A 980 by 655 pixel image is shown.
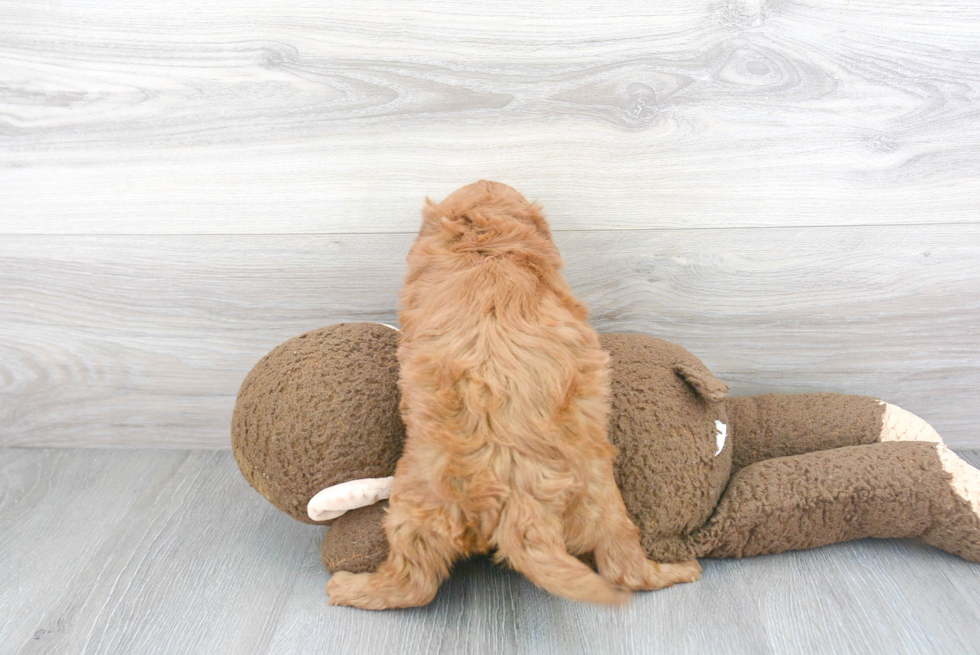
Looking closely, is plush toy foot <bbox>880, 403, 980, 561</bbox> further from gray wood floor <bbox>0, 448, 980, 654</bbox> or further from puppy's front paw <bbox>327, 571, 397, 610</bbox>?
puppy's front paw <bbox>327, 571, 397, 610</bbox>

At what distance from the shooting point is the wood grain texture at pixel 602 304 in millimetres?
1108

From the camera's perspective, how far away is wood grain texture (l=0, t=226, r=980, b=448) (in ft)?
3.64

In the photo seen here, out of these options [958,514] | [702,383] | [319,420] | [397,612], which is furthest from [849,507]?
[319,420]

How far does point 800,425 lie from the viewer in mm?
1044

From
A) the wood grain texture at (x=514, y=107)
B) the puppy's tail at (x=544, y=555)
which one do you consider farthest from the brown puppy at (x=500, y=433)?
the wood grain texture at (x=514, y=107)

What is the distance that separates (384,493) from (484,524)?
179mm

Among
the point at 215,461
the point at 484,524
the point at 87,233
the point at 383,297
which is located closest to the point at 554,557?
the point at 484,524

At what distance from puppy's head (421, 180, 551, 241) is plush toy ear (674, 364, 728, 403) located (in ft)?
0.84

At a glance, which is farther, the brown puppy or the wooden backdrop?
the wooden backdrop

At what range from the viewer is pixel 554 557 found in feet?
2.38

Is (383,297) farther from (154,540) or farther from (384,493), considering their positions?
(154,540)

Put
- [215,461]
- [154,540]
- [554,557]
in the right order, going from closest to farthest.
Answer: [554,557], [154,540], [215,461]

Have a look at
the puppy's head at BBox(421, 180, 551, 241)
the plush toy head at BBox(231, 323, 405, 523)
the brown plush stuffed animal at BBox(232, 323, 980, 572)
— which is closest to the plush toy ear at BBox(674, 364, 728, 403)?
the brown plush stuffed animal at BBox(232, 323, 980, 572)

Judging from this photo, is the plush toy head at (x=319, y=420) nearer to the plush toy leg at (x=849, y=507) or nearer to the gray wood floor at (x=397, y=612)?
the gray wood floor at (x=397, y=612)
